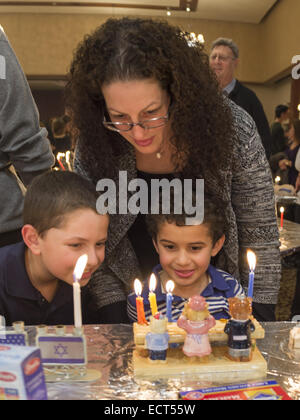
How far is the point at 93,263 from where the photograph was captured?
149 centimetres

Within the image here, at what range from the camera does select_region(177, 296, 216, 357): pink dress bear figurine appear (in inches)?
46.9

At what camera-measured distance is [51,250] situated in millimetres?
1536

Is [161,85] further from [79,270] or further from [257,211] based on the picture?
[79,270]

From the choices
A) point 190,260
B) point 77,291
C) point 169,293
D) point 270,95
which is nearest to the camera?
point 77,291

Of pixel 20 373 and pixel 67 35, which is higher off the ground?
pixel 67 35

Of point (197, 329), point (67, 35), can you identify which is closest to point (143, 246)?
point (197, 329)

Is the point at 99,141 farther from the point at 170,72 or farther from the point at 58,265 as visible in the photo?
the point at 58,265

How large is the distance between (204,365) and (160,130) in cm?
77

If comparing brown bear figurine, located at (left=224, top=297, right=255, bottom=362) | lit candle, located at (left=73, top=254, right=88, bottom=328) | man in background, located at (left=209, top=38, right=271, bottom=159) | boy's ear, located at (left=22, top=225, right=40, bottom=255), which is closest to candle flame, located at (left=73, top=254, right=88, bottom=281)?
lit candle, located at (left=73, top=254, right=88, bottom=328)

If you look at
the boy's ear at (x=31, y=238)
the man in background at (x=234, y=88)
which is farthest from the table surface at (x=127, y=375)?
the man in background at (x=234, y=88)

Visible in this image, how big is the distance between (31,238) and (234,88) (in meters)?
3.04

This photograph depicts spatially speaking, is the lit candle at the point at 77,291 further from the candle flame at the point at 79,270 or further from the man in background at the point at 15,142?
the man in background at the point at 15,142

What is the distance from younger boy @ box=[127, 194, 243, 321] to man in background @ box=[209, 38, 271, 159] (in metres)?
2.53
